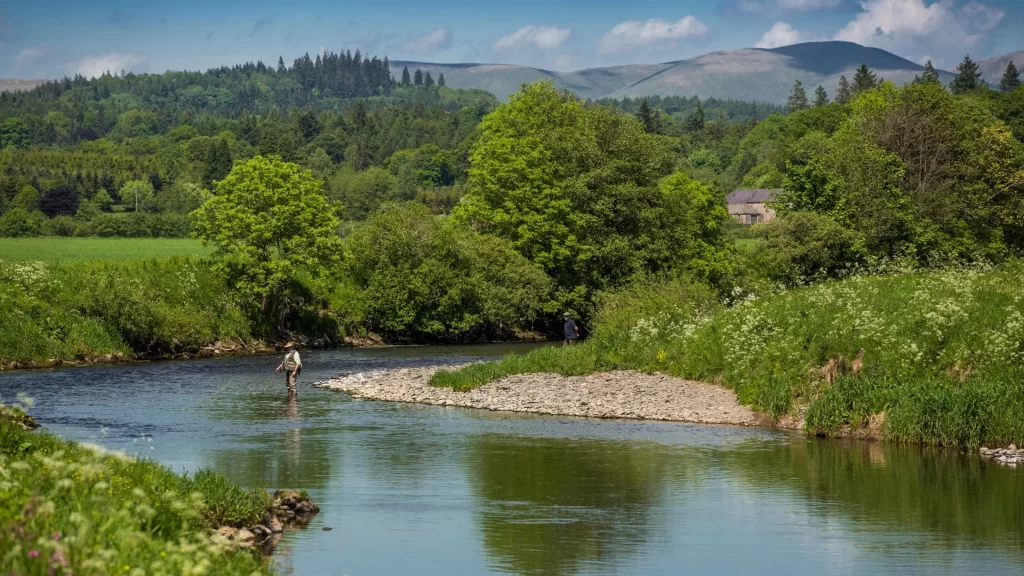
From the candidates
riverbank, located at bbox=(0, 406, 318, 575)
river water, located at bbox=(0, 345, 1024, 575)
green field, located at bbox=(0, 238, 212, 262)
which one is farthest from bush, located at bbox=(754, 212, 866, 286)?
riverbank, located at bbox=(0, 406, 318, 575)

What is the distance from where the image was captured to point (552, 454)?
33.0 metres

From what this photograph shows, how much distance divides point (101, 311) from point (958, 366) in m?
43.7

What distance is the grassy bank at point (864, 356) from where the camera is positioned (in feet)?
110

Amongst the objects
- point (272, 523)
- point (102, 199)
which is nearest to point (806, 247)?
point (272, 523)

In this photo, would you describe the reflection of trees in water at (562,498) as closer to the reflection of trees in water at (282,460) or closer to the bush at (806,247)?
Result: the reflection of trees in water at (282,460)

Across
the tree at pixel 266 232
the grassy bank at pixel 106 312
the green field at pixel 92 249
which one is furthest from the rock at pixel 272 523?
the green field at pixel 92 249

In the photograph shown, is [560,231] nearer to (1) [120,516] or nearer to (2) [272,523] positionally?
(2) [272,523]

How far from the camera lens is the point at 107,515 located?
51.0ft

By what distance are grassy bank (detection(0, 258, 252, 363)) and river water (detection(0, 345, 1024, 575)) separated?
15.5 metres

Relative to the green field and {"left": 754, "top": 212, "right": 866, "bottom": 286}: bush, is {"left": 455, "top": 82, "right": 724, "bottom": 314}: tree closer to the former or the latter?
{"left": 754, "top": 212, "right": 866, "bottom": 286}: bush

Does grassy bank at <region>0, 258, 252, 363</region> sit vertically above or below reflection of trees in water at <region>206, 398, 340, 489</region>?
above

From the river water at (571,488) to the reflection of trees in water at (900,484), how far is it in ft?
0.22

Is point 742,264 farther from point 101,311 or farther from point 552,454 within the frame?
point 552,454

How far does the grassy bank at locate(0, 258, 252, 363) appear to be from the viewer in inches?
2320
